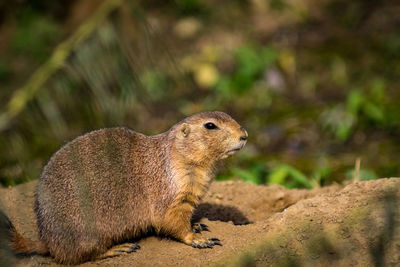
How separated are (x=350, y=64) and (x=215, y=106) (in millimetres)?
2685

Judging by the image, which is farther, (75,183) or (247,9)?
(247,9)

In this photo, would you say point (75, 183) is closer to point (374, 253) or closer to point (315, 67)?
point (374, 253)

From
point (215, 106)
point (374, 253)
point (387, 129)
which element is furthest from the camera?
point (215, 106)

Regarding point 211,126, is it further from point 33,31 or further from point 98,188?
point 33,31

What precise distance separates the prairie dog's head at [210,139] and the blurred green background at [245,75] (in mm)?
586

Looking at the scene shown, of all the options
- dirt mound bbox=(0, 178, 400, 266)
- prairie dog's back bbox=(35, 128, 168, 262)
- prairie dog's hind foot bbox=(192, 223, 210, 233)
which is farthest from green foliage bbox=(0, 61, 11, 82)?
prairie dog's hind foot bbox=(192, 223, 210, 233)

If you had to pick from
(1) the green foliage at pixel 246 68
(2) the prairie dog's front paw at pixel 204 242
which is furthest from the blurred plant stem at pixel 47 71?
(1) the green foliage at pixel 246 68

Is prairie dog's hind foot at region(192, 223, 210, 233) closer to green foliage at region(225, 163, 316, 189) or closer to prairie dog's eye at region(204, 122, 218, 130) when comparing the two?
prairie dog's eye at region(204, 122, 218, 130)

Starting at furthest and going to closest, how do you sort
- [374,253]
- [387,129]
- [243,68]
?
[243,68]
[387,129]
[374,253]

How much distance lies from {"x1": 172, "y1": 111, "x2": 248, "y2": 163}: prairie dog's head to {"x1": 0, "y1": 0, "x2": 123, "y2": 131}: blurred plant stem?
1.00 m

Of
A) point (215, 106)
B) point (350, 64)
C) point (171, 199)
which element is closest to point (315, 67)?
point (350, 64)

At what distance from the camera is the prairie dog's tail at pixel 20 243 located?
3.61 metres

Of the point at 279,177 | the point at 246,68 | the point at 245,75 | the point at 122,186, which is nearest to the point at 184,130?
the point at 122,186

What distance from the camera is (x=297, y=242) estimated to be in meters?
3.48
